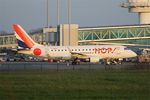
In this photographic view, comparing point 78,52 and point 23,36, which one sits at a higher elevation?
point 23,36

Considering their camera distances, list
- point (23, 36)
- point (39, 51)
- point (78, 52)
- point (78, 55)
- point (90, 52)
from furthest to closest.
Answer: point (23, 36), point (39, 51), point (78, 52), point (78, 55), point (90, 52)

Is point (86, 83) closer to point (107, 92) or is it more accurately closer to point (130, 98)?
point (107, 92)

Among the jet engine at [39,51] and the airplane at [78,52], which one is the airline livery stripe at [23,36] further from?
the jet engine at [39,51]

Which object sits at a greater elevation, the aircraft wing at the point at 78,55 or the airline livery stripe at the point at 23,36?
the airline livery stripe at the point at 23,36

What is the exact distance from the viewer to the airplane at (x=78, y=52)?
85625 mm

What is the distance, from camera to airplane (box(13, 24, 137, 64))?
281 feet

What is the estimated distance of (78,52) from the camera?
8825cm

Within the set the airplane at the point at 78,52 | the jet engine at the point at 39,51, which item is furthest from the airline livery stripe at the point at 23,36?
the jet engine at the point at 39,51

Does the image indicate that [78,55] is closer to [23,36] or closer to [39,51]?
[39,51]

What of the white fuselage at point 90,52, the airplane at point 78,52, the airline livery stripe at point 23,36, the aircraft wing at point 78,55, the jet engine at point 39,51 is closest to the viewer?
the white fuselage at point 90,52

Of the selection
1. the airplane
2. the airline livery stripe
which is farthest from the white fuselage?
the airline livery stripe

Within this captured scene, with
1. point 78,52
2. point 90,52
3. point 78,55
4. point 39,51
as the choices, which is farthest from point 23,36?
point 90,52

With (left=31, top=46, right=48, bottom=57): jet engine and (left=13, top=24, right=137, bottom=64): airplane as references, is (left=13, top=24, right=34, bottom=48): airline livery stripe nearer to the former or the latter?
(left=13, top=24, right=137, bottom=64): airplane

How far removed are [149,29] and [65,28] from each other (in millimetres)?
19995
